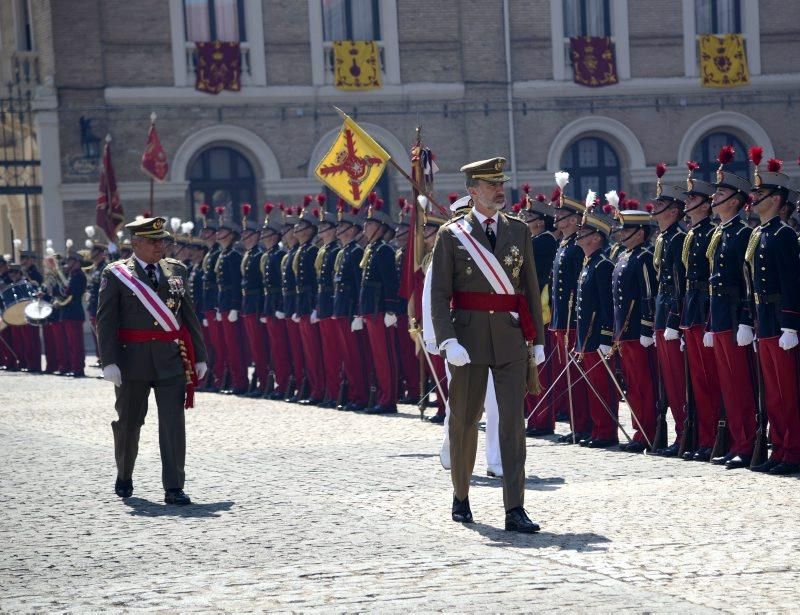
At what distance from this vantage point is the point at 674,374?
1179 cm

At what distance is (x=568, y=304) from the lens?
13.2 metres

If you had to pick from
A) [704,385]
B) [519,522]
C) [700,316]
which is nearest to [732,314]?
[700,316]

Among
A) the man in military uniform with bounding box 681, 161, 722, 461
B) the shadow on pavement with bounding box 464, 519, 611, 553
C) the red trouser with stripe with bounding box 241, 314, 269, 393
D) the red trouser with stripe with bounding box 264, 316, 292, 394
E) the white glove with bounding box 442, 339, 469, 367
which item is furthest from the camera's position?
the red trouser with stripe with bounding box 241, 314, 269, 393

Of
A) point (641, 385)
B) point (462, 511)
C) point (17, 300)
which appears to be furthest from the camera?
point (17, 300)

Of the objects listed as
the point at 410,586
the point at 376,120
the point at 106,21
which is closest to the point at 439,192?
the point at 376,120

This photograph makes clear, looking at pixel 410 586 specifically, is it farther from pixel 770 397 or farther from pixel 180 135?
pixel 180 135

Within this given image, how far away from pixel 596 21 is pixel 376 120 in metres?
5.33

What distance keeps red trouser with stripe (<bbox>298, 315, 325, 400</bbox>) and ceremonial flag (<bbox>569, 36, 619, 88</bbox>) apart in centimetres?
1740

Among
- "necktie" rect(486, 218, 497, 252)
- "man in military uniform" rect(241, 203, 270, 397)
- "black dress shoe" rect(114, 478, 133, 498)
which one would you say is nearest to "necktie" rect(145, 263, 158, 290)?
"black dress shoe" rect(114, 478, 133, 498)

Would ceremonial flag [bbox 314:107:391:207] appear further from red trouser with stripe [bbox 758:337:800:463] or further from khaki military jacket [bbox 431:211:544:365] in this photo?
khaki military jacket [bbox 431:211:544:365]

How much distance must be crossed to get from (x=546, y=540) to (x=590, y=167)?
87.2 feet

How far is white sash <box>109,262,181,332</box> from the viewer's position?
34.2 feet

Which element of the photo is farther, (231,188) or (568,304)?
(231,188)

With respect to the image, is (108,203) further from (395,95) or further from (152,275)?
(152,275)
